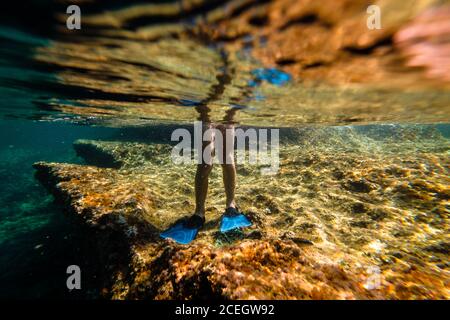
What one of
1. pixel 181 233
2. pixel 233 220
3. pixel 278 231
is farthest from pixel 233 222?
pixel 181 233

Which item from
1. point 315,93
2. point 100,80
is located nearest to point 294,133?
point 315,93

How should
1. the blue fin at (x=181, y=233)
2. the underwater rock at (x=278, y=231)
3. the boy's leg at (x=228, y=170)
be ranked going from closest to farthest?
1. the underwater rock at (x=278, y=231)
2. the blue fin at (x=181, y=233)
3. the boy's leg at (x=228, y=170)

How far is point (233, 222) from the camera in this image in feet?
20.3

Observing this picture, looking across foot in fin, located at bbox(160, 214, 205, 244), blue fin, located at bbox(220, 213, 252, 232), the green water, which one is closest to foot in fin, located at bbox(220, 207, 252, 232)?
blue fin, located at bbox(220, 213, 252, 232)

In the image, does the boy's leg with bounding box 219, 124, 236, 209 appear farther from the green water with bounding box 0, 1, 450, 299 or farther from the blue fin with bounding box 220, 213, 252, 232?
the green water with bounding box 0, 1, 450, 299

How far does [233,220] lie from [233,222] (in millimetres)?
101

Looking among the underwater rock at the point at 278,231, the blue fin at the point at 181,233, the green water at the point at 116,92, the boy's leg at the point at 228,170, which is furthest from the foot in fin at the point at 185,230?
the green water at the point at 116,92

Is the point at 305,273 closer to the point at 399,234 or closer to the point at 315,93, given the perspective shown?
the point at 399,234

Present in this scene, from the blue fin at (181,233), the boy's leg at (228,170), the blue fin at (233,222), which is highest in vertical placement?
the boy's leg at (228,170)

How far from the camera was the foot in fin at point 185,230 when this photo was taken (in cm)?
552

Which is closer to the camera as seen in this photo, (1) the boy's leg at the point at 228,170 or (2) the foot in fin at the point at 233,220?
(2) the foot in fin at the point at 233,220

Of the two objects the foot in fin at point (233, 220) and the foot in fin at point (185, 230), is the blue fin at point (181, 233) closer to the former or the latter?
the foot in fin at point (185, 230)

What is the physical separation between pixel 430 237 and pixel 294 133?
1254 centimetres

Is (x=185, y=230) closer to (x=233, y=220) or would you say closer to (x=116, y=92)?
(x=233, y=220)
